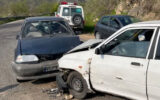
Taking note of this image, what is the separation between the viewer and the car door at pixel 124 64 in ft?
11.9

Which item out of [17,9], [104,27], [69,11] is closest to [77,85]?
[104,27]

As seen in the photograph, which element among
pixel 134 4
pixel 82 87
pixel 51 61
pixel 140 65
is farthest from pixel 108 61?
pixel 134 4

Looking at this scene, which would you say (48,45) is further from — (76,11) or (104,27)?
(76,11)

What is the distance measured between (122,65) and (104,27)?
841 cm

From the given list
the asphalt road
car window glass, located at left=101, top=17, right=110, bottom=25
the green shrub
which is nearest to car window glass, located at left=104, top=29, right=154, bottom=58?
the asphalt road

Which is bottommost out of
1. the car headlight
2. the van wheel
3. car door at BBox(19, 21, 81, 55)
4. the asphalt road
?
the asphalt road

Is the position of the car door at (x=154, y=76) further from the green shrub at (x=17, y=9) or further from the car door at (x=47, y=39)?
the green shrub at (x=17, y=9)

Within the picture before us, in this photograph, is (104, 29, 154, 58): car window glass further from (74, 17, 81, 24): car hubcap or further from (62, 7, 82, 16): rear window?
(62, 7, 82, 16): rear window

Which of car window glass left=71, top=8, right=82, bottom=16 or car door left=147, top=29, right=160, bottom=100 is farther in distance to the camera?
car window glass left=71, top=8, right=82, bottom=16

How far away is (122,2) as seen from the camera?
22.9 m

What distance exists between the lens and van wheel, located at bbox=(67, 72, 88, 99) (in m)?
4.62

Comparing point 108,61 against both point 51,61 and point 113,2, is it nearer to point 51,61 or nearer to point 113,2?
point 51,61

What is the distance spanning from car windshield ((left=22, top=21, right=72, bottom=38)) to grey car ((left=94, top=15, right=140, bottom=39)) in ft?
13.7

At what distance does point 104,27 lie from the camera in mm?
12062
